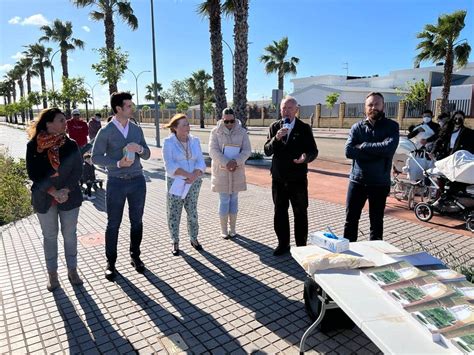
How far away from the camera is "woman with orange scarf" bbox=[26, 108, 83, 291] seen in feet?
11.3

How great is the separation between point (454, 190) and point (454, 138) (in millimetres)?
1046

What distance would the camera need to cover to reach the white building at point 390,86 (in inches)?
1324

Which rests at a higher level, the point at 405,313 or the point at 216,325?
the point at 405,313

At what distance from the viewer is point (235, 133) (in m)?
4.92

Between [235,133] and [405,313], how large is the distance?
336 centimetres

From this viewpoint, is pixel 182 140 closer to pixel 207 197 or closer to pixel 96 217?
pixel 96 217

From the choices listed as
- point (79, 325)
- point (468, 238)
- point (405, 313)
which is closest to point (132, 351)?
point (79, 325)

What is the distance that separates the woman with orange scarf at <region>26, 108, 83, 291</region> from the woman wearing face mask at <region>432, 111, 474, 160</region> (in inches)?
234

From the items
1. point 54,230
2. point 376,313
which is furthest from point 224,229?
point 376,313

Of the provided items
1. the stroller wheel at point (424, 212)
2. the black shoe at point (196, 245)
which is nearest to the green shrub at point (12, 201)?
the black shoe at point (196, 245)

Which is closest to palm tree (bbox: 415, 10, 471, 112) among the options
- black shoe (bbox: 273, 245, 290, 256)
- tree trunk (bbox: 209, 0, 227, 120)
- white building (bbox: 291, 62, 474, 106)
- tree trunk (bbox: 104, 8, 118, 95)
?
white building (bbox: 291, 62, 474, 106)

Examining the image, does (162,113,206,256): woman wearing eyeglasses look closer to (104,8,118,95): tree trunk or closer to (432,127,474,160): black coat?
(432,127,474,160): black coat

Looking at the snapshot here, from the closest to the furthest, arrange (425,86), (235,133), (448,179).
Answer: (235,133), (448,179), (425,86)

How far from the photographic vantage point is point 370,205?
13.6 ft
